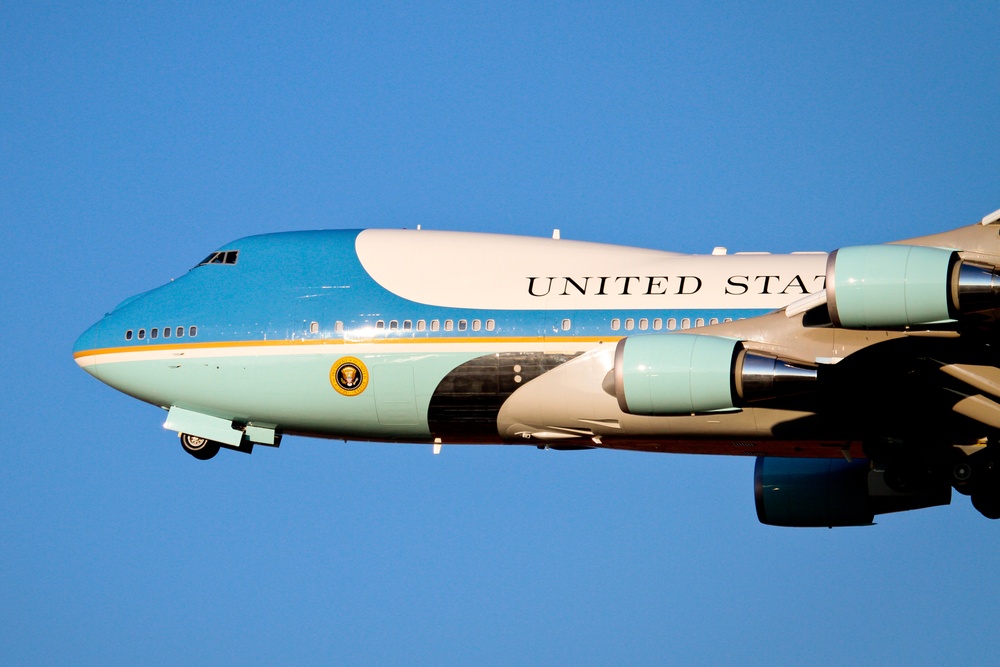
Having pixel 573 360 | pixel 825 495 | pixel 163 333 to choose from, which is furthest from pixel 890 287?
pixel 163 333

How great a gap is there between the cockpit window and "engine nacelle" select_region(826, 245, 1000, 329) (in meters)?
15.8

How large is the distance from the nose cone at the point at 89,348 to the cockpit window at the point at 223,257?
2942 millimetres

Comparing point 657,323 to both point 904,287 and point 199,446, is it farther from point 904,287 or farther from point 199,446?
point 199,446

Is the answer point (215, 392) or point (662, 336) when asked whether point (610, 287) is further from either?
point (215, 392)

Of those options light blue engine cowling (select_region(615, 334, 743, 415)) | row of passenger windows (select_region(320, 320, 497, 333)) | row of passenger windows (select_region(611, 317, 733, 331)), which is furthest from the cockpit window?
light blue engine cowling (select_region(615, 334, 743, 415))

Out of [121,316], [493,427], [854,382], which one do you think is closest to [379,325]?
[493,427]

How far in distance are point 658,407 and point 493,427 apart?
6154 mm

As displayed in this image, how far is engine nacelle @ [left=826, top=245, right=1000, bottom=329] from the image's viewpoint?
28.4 metres

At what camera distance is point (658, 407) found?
31469 millimetres

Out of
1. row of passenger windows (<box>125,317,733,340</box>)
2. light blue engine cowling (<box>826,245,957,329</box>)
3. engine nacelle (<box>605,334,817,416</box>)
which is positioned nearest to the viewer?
light blue engine cowling (<box>826,245,957,329</box>)

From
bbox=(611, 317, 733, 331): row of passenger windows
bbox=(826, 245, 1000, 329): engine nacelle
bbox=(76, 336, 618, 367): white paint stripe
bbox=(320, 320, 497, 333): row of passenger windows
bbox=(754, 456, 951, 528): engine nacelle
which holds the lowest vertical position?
bbox=(754, 456, 951, 528): engine nacelle

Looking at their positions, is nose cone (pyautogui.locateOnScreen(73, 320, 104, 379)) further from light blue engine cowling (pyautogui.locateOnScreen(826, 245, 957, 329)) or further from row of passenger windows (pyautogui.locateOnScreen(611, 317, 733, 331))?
light blue engine cowling (pyautogui.locateOnScreen(826, 245, 957, 329))

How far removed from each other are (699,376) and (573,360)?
4881mm

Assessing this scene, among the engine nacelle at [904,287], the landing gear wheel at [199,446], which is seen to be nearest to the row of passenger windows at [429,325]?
the landing gear wheel at [199,446]
